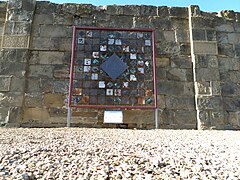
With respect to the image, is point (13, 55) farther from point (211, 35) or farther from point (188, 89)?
point (211, 35)

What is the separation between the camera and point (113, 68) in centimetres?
360

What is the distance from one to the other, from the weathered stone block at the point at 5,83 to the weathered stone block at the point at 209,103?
312 centimetres

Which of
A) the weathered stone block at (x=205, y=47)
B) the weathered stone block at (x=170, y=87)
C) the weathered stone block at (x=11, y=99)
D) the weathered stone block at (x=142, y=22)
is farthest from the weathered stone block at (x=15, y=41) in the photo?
the weathered stone block at (x=205, y=47)

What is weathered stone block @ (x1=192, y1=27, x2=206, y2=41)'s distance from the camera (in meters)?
4.00

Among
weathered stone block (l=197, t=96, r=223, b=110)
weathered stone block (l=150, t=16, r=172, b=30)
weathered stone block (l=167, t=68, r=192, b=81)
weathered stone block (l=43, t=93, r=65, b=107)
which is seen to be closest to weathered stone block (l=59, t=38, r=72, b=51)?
weathered stone block (l=43, t=93, r=65, b=107)

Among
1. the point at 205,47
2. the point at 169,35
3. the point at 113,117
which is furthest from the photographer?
the point at 169,35

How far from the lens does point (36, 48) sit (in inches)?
150

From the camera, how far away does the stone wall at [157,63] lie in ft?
11.5

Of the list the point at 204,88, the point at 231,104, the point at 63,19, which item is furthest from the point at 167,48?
the point at 63,19

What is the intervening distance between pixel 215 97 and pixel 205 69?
0.52 metres

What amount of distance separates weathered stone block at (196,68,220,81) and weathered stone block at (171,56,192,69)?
0.20 metres

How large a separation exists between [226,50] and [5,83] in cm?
392

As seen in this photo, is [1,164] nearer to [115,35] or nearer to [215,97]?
[115,35]

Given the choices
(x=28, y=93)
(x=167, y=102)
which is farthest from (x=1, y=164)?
(x=167, y=102)
